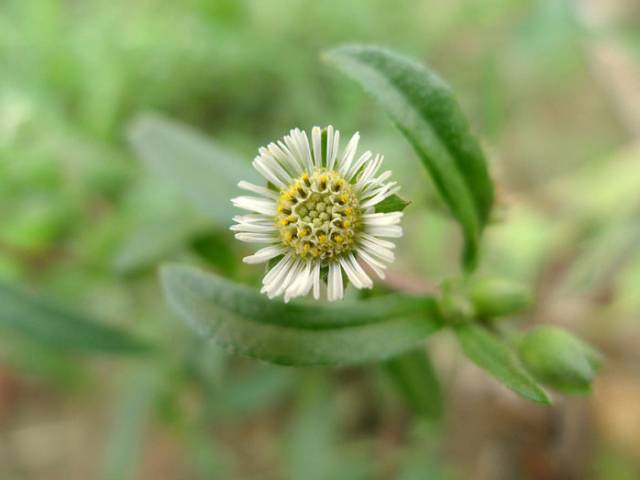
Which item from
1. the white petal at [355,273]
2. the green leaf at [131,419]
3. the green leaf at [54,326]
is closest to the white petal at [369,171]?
the white petal at [355,273]

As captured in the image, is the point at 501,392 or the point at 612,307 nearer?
the point at 501,392

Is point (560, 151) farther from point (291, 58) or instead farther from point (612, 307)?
point (291, 58)

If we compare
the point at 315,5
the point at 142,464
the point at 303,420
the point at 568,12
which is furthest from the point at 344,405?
the point at 568,12

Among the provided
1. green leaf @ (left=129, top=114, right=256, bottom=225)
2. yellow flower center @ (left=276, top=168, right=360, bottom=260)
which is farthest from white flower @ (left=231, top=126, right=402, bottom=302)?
green leaf @ (left=129, top=114, right=256, bottom=225)

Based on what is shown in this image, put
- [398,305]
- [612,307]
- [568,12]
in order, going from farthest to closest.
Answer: [568,12]
[612,307]
[398,305]

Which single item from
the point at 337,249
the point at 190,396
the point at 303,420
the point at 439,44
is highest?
the point at 439,44
